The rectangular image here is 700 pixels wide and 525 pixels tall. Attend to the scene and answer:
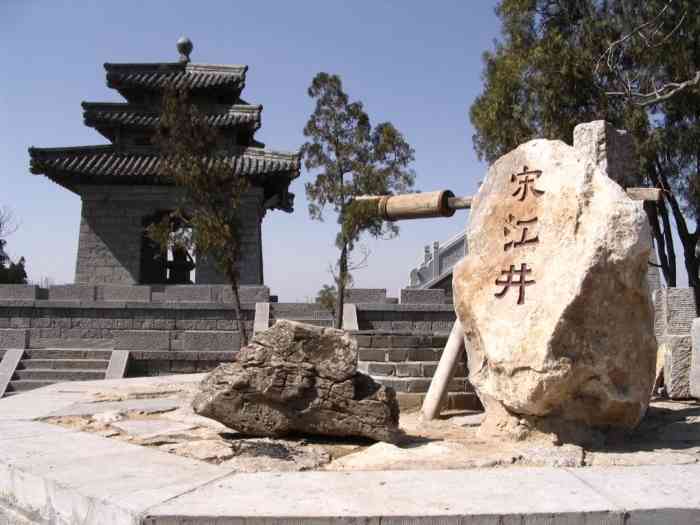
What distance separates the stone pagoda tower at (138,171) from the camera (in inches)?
665

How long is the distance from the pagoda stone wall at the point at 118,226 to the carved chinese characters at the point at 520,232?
13324 millimetres

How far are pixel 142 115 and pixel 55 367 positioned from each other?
858 centimetres

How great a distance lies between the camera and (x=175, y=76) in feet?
61.0

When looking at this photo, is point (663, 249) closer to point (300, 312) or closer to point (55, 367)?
point (300, 312)

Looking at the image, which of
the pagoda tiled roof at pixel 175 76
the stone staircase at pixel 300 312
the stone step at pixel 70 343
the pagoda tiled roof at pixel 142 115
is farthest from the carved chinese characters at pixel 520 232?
the pagoda tiled roof at pixel 175 76

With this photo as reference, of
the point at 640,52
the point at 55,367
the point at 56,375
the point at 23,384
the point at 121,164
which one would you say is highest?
the point at 640,52

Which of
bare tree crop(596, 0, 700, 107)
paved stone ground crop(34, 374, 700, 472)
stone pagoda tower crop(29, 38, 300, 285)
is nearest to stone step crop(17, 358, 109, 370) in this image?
stone pagoda tower crop(29, 38, 300, 285)

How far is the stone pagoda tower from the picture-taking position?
665 inches

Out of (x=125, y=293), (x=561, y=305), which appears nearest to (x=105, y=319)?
(x=125, y=293)

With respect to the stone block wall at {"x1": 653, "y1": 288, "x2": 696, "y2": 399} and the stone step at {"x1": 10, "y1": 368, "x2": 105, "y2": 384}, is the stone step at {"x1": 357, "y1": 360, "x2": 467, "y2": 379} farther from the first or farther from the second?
the stone step at {"x1": 10, "y1": 368, "x2": 105, "y2": 384}

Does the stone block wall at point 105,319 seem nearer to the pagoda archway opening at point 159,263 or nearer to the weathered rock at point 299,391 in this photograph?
the pagoda archway opening at point 159,263

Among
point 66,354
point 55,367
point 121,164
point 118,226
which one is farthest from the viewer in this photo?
point 118,226

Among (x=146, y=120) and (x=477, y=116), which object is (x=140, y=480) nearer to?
(x=477, y=116)

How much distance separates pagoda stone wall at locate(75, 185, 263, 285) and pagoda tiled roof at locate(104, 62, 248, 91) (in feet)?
9.80
